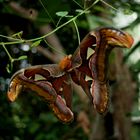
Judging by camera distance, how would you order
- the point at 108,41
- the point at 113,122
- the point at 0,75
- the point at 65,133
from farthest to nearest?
1. the point at 65,133
2. the point at 113,122
3. the point at 0,75
4. the point at 108,41

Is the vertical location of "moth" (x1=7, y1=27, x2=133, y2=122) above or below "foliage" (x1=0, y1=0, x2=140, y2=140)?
above

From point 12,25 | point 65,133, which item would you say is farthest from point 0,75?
point 65,133

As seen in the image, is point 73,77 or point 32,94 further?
point 32,94

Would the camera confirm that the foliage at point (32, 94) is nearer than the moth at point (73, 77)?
No

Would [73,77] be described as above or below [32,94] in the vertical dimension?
above

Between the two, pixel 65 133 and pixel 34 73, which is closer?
pixel 34 73

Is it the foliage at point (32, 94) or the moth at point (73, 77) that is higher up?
the moth at point (73, 77)

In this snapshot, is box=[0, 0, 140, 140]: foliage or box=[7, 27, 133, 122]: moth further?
box=[0, 0, 140, 140]: foliage

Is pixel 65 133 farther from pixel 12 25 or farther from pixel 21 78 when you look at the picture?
pixel 21 78
